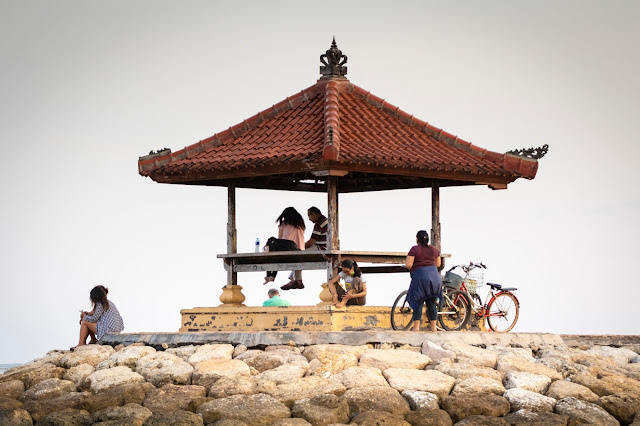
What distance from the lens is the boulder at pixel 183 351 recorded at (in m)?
14.8

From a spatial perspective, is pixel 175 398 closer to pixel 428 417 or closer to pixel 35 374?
pixel 35 374

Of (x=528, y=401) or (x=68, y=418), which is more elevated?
(x=528, y=401)

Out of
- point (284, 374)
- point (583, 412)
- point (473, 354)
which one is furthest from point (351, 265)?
point (583, 412)

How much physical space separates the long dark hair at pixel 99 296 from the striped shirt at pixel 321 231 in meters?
3.62

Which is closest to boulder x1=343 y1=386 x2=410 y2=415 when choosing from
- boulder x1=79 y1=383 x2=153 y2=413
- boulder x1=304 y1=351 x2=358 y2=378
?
boulder x1=304 y1=351 x2=358 y2=378

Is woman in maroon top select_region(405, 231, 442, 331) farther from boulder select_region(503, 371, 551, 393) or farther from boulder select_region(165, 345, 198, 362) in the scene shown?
boulder select_region(165, 345, 198, 362)

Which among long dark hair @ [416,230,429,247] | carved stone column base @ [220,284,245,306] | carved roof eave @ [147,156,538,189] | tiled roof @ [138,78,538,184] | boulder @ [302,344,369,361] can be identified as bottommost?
boulder @ [302,344,369,361]

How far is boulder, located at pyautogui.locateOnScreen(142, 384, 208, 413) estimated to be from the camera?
1282cm

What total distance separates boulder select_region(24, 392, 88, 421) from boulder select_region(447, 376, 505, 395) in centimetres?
481

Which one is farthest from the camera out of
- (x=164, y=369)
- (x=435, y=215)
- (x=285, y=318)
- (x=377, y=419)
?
(x=435, y=215)

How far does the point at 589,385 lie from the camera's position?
1340 centimetres

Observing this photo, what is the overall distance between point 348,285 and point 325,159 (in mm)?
2103

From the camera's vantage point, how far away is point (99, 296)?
1702 centimetres

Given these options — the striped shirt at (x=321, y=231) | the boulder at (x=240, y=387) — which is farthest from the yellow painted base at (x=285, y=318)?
the boulder at (x=240, y=387)
